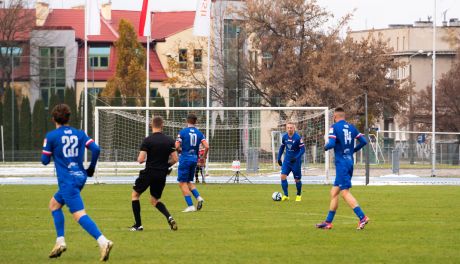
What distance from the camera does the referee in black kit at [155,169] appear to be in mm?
17781

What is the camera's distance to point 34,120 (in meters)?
74.1

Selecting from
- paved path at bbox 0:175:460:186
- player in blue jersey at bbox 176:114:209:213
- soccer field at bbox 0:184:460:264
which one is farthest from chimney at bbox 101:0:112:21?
player in blue jersey at bbox 176:114:209:213

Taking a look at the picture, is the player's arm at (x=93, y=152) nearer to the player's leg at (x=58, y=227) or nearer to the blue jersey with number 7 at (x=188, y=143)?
the player's leg at (x=58, y=227)

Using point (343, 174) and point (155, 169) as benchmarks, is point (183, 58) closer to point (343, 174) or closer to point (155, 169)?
point (155, 169)

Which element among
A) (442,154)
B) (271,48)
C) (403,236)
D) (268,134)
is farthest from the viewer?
(271,48)

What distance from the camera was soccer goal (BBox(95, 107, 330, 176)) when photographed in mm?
41500

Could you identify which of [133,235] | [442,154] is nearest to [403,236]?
[133,235]

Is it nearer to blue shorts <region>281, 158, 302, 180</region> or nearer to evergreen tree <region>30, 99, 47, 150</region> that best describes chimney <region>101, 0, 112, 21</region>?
evergreen tree <region>30, 99, 47, 150</region>

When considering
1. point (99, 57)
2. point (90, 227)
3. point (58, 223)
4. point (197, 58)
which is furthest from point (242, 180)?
point (99, 57)

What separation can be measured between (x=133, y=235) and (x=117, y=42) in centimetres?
5915

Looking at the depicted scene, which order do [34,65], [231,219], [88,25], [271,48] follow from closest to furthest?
[231,219]
[88,25]
[271,48]
[34,65]

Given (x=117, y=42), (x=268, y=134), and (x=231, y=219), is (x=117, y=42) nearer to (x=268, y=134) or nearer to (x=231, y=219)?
(x=268, y=134)

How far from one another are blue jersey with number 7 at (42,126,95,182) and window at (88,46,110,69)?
231 ft

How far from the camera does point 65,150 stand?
13.7m
